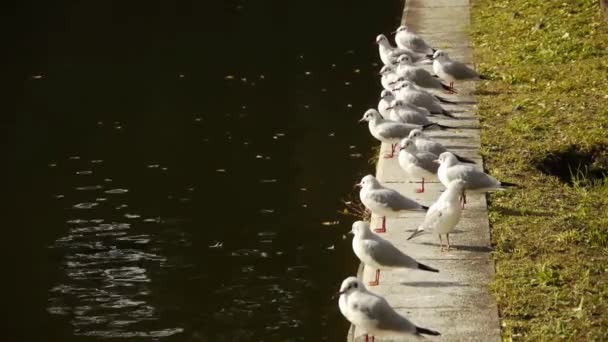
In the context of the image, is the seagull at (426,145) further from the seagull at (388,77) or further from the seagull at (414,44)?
the seagull at (414,44)

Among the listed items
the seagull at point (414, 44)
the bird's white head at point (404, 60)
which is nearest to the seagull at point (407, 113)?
the bird's white head at point (404, 60)

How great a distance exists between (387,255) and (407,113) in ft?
12.2

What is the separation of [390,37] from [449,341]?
485 inches

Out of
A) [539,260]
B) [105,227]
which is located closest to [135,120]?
[105,227]

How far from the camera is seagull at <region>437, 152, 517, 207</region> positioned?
393 inches

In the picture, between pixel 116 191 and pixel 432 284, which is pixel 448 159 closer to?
pixel 432 284

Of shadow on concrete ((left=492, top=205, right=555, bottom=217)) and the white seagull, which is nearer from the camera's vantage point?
shadow on concrete ((left=492, top=205, right=555, bottom=217))

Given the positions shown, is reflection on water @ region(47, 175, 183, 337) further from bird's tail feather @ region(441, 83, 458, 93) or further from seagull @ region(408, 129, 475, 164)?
bird's tail feather @ region(441, 83, 458, 93)

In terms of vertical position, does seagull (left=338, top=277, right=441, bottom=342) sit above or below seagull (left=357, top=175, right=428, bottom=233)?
below

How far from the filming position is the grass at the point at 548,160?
27.5 feet

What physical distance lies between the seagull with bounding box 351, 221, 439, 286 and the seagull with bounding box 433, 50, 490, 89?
531cm

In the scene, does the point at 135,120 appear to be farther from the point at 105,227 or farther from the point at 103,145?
the point at 105,227

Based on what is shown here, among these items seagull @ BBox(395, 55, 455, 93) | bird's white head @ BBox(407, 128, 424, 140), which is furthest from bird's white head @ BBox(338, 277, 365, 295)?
seagull @ BBox(395, 55, 455, 93)

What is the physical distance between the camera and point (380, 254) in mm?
8734
